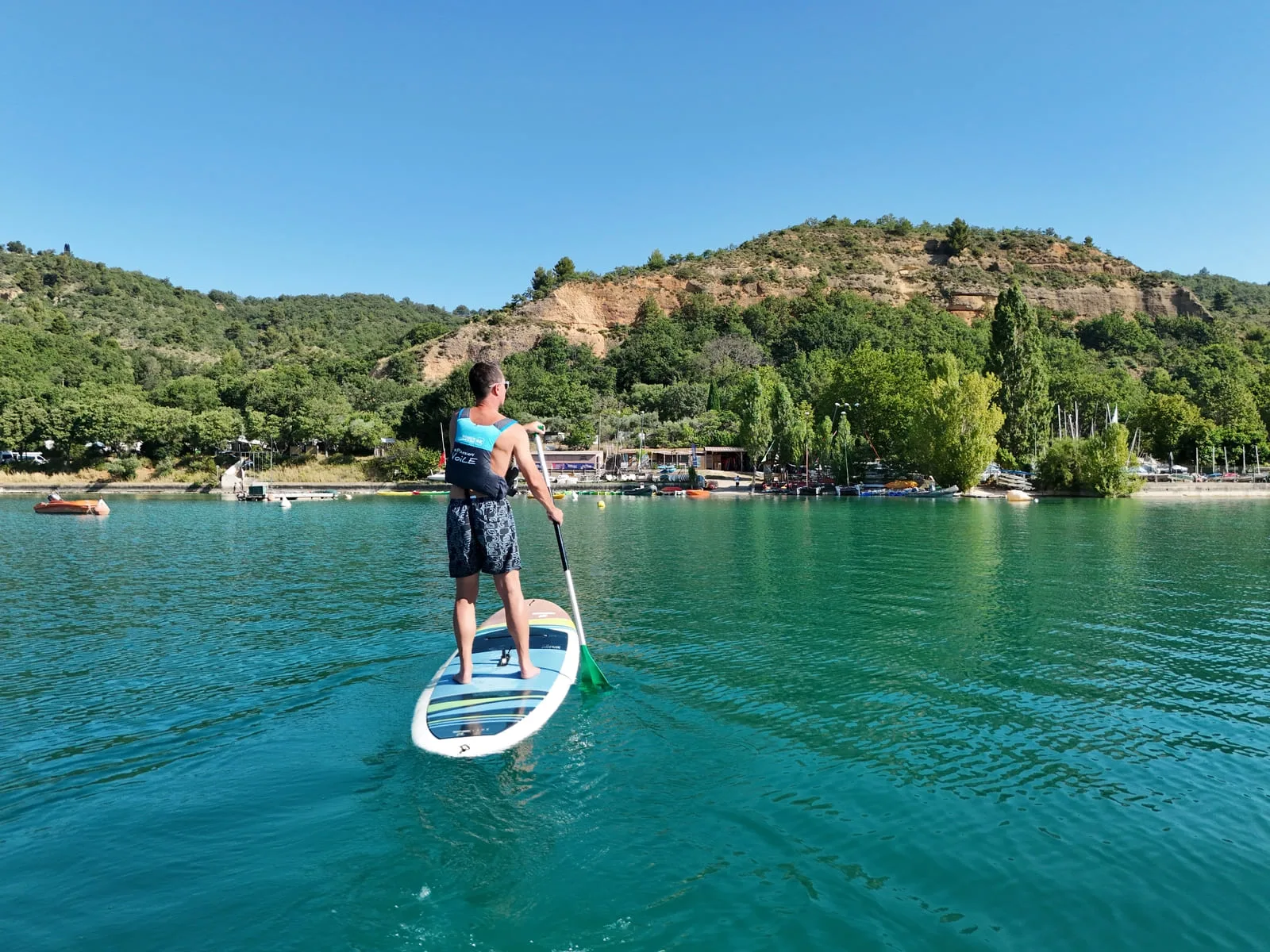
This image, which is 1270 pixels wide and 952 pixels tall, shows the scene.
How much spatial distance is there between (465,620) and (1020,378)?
272ft

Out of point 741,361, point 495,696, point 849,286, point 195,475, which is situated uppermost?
point 849,286

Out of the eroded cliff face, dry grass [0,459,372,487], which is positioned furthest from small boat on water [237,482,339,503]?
the eroded cliff face

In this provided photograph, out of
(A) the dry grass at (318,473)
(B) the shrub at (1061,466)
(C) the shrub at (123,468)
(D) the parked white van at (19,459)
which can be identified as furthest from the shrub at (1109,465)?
(D) the parked white van at (19,459)

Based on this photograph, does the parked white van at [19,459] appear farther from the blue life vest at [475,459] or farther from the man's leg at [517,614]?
the blue life vest at [475,459]

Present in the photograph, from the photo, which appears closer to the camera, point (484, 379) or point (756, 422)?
point (484, 379)

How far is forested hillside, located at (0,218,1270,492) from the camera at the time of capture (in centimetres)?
8775

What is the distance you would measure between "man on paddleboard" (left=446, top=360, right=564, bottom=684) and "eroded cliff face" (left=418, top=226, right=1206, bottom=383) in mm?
133977

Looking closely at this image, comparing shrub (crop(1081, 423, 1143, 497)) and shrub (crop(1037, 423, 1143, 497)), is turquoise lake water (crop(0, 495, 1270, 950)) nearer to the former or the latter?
shrub (crop(1081, 423, 1143, 497))

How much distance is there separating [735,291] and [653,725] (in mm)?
167249

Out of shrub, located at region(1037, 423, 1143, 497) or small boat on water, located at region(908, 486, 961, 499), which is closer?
shrub, located at region(1037, 423, 1143, 497)

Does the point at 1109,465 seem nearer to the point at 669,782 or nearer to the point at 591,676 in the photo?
the point at 591,676

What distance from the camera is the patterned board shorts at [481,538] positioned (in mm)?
8250

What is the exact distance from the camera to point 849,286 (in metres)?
174

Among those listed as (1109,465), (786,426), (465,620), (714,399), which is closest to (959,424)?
(1109,465)
